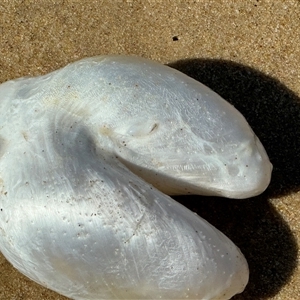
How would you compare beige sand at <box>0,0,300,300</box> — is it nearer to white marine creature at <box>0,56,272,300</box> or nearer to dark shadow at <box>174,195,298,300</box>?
dark shadow at <box>174,195,298,300</box>

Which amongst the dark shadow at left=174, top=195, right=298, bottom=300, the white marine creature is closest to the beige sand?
the dark shadow at left=174, top=195, right=298, bottom=300

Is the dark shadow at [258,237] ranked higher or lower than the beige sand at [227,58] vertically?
lower

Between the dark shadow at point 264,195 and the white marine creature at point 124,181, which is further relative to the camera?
the dark shadow at point 264,195

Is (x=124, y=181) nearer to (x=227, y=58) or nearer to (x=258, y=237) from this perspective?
(x=258, y=237)

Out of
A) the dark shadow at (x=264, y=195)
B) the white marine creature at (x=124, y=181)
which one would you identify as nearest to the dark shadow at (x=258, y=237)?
the dark shadow at (x=264, y=195)

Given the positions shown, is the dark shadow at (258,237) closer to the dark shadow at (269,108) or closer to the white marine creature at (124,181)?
the dark shadow at (269,108)

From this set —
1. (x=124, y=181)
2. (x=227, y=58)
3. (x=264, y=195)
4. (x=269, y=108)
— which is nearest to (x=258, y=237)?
(x=264, y=195)
